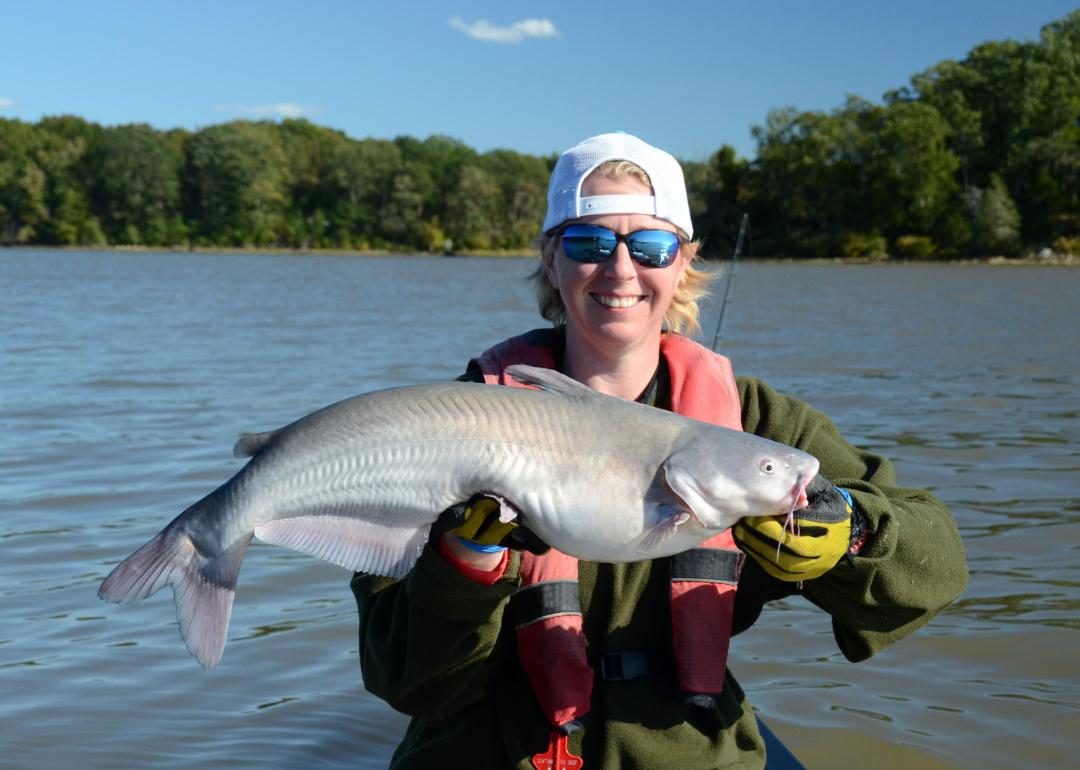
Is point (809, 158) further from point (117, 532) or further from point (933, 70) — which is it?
point (117, 532)

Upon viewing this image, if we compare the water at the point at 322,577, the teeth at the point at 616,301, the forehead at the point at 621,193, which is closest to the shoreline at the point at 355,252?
the water at the point at 322,577

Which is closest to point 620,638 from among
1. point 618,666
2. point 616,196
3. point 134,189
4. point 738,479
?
point 618,666

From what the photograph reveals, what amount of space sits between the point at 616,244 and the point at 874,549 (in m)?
1.06

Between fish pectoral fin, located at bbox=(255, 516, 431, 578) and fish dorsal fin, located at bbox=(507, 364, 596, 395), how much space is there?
1.39 feet

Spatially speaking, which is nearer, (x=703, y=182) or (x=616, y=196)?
(x=616, y=196)

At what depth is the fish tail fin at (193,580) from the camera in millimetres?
2660

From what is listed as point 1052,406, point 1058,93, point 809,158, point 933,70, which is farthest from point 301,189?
point 1052,406

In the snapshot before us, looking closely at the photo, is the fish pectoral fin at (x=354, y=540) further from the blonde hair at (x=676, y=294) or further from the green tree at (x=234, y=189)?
the green tree at (x=234, y=189)

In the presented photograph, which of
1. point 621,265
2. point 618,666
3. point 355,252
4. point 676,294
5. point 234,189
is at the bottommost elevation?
point 355,252

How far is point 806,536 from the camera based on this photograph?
2.62 meters

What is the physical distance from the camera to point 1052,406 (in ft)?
41.1

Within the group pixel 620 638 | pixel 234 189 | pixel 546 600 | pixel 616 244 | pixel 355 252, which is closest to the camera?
pixel 546 600

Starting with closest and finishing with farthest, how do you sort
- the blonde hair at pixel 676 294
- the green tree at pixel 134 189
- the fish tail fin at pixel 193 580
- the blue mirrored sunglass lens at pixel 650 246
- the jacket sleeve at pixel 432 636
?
the fish tail fin at pixel 193 580 < the jacket sleeve at pixel 432 636 < the blue mirrored sunglass lens at pixel 650 246 < the blonde hair at pixel 676 294 < the green tree at pixel 134 189

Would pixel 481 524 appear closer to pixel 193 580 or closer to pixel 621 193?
pixel 193 580
